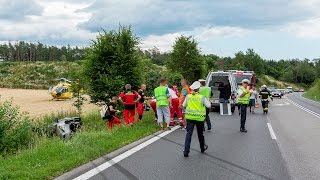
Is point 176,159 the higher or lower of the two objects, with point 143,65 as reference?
lower

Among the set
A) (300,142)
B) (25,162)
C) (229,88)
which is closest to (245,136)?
(300,142)

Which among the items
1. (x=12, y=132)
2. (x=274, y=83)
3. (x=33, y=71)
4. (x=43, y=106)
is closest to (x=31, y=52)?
(x=33, y=71)

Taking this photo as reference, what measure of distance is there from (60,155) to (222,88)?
16.1 metres

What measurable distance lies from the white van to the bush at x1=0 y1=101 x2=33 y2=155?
40.8 ft

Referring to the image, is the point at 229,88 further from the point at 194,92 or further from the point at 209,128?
the point at 194,92

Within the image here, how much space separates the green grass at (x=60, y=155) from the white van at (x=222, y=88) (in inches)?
454

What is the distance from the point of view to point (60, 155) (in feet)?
30.9

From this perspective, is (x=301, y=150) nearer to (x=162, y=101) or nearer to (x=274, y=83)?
(x=162, y=101)

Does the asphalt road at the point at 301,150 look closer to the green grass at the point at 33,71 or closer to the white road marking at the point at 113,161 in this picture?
the white road marking at the point at 113,161

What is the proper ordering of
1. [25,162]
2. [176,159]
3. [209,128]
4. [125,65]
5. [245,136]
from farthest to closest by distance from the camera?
[125,65] < [209,128] < [245,136] < [176,159] < [25,162]

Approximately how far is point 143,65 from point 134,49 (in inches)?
34.0

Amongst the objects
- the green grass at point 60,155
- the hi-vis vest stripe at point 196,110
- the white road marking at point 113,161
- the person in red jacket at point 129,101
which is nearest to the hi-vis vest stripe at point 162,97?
the person in red jacket at point 129,101

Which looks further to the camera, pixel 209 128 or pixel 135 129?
pixel 209 128

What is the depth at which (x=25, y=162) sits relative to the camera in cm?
871
